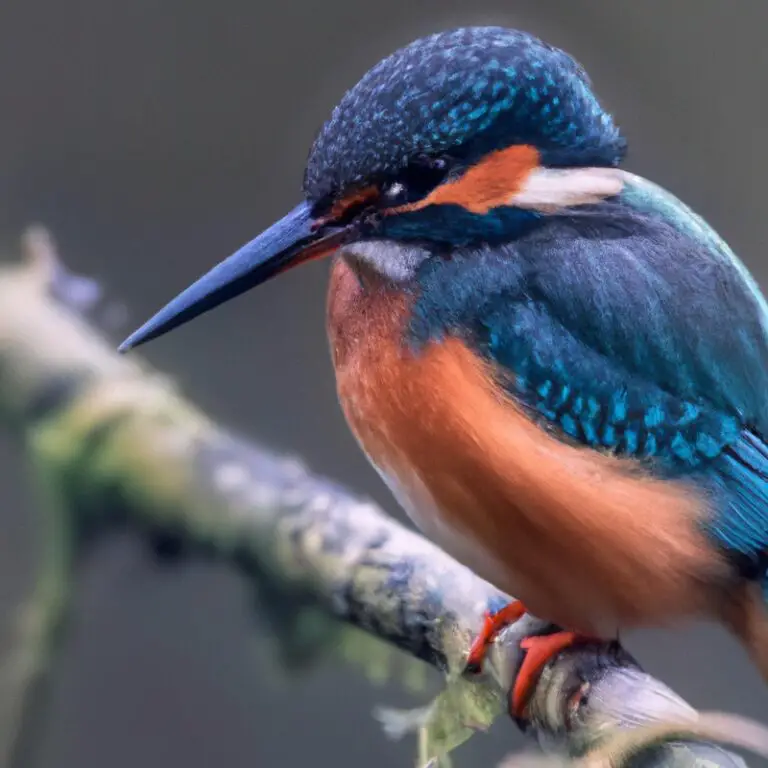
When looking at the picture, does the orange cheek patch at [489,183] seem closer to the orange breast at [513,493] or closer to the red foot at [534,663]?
the orange breast at [513,493]

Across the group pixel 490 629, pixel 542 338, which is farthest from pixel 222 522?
pixel 542 338

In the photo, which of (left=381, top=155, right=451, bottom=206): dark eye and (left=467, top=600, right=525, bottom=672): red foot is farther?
(left=467, top=600, right=525, bottom=672): red foot

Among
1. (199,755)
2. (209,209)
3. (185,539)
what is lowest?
(199,755)

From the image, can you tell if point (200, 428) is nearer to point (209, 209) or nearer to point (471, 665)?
point (209, 209)

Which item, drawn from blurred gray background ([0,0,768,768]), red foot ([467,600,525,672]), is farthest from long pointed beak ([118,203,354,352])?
red foot ([467,600,525,672])

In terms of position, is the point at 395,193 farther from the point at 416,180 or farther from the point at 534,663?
the point at 534,663

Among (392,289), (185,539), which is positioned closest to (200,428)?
(185,539)

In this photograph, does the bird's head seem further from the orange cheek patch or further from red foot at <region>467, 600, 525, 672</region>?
red foot at <region>467, 600, 525, 672</region>

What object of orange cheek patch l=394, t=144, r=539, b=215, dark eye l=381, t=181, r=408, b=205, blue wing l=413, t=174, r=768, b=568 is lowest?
blue wing l=413, t=174, r=768, b=568
